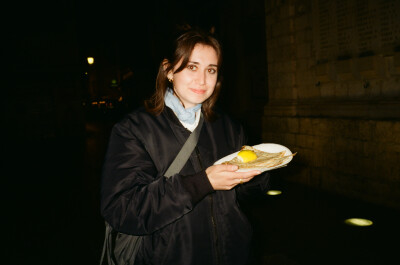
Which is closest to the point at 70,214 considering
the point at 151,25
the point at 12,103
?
the point at 12,103

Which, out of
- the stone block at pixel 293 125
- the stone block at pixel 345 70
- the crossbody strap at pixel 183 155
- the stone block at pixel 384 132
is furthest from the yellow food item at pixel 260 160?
the stone block at pixel 293 125

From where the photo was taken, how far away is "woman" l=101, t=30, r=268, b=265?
151 cm

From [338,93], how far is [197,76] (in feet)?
17.2

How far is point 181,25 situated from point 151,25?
23328mm

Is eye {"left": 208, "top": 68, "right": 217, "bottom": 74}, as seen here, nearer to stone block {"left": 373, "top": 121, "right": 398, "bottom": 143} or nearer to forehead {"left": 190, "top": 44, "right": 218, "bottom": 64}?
forehead {"left": 190, "top": 44, "right": 218, "bottom": 64}

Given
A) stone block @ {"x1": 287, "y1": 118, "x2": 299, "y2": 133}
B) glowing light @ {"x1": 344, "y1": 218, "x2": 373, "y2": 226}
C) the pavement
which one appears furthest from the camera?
stone block @ {"x1": 287, "y1": 118, "x2": 299, "y2": 133}

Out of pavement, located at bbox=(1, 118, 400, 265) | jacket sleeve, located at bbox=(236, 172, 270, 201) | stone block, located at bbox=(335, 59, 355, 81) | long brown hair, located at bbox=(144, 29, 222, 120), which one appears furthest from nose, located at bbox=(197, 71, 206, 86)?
stone block, located at bbox=(335, 59, 355, 81)

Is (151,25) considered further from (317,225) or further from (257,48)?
(317,225)

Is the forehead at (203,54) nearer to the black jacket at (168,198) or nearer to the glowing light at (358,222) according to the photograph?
the black jacket at (168,198)

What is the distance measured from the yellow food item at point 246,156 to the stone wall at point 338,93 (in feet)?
13.9

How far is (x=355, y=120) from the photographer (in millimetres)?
5547

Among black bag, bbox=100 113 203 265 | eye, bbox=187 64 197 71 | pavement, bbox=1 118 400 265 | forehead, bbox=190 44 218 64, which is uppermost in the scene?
forehead, bbox=190 44 218 64

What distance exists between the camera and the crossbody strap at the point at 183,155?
5.62 ft

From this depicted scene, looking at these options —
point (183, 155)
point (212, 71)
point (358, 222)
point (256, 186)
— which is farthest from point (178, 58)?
point (358, 222)
